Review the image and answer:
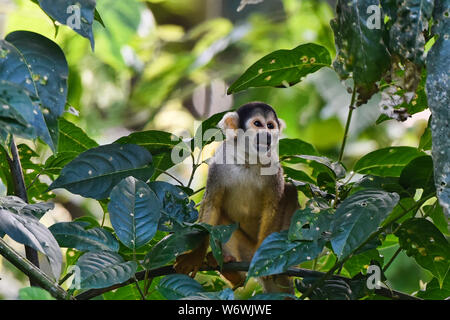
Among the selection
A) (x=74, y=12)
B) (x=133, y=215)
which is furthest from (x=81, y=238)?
(x=74, y=12)

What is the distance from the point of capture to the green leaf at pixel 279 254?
1159 millimetres

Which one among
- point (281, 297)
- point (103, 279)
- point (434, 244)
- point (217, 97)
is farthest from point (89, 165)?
point (217, 97)

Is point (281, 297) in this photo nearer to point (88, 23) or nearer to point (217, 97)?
point (88, 23)

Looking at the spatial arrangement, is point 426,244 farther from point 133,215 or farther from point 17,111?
point 17,111

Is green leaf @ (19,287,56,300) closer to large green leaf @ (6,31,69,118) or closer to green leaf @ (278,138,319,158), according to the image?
large green leaf @ (6,31,69,118)

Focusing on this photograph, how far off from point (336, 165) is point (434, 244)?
0.28 metres

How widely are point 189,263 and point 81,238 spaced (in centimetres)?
41

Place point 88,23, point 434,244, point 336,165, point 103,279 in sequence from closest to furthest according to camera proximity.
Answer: point 103,279, point 88,23, point 434,244, point 336,165

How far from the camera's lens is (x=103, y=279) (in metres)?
1.05

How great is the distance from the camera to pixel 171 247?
3.91 ft

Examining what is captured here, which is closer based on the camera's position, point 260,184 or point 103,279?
point 103,279

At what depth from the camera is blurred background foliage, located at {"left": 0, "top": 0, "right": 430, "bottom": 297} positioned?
390 cm

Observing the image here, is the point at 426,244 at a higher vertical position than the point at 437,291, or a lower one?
higher

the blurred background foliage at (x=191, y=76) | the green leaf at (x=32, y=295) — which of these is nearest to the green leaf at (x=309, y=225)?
the green leaf at (x=32, y=295)
